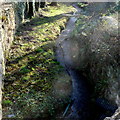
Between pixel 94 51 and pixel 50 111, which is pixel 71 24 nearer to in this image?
pixel 94 51

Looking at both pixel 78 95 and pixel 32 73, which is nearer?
pixel 78 95

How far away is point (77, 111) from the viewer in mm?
5914

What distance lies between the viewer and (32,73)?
7.14m

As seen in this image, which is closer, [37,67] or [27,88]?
[27,88]

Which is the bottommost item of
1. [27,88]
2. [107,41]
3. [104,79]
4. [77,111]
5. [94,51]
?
[77,111]

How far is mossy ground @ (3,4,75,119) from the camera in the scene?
5562 mm

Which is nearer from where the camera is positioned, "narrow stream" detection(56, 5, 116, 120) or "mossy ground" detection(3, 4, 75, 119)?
"mossy ground" detection(3, 4, 75, 119)

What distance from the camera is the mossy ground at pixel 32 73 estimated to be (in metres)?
5.56

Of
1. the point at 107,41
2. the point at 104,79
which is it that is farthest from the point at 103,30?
the point at 104,79

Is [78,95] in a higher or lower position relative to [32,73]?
lower

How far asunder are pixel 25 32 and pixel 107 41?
5.24m

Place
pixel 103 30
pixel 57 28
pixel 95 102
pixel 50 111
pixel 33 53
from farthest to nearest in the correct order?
pixel 57 28, pixel 33 53, pixel 103 30, pixel 95 102, pixel 50 111

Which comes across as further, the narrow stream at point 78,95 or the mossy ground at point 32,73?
the narrow stream at point 78,95

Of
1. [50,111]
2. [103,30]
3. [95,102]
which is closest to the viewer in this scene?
[50,111]
